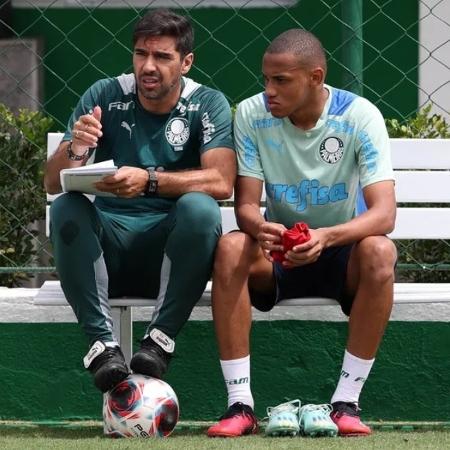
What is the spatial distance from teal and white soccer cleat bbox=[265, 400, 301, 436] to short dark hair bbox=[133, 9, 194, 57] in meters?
1.34

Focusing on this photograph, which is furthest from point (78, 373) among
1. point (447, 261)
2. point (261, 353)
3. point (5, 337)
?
point (447, 261)

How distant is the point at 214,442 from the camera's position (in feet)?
16.3

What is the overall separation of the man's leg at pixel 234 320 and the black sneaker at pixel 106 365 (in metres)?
0.36

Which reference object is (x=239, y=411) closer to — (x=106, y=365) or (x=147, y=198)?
(x=106, y=365)

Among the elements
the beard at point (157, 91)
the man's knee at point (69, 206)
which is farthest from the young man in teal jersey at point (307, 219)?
the man's knee at point (69, 206)

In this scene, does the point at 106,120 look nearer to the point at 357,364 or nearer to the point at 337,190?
the point at 337,190

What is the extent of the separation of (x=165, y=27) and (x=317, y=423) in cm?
151

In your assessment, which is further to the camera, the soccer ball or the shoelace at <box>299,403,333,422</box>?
the shoelace at <box>299,403,333,422</box>

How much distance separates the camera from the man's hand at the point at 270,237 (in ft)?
16.6

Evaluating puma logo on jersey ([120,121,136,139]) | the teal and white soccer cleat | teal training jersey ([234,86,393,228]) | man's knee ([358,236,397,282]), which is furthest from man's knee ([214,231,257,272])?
puma logo on jersey ([120,121,136,139])

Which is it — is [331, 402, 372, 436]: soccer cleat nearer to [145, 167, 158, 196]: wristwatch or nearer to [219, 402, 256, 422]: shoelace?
[219, 402, 256, 422]: shoelace

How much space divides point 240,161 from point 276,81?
32 cm

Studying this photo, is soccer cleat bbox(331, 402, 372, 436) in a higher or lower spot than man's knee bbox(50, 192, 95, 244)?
lower

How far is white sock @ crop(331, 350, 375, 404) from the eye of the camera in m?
5.18
